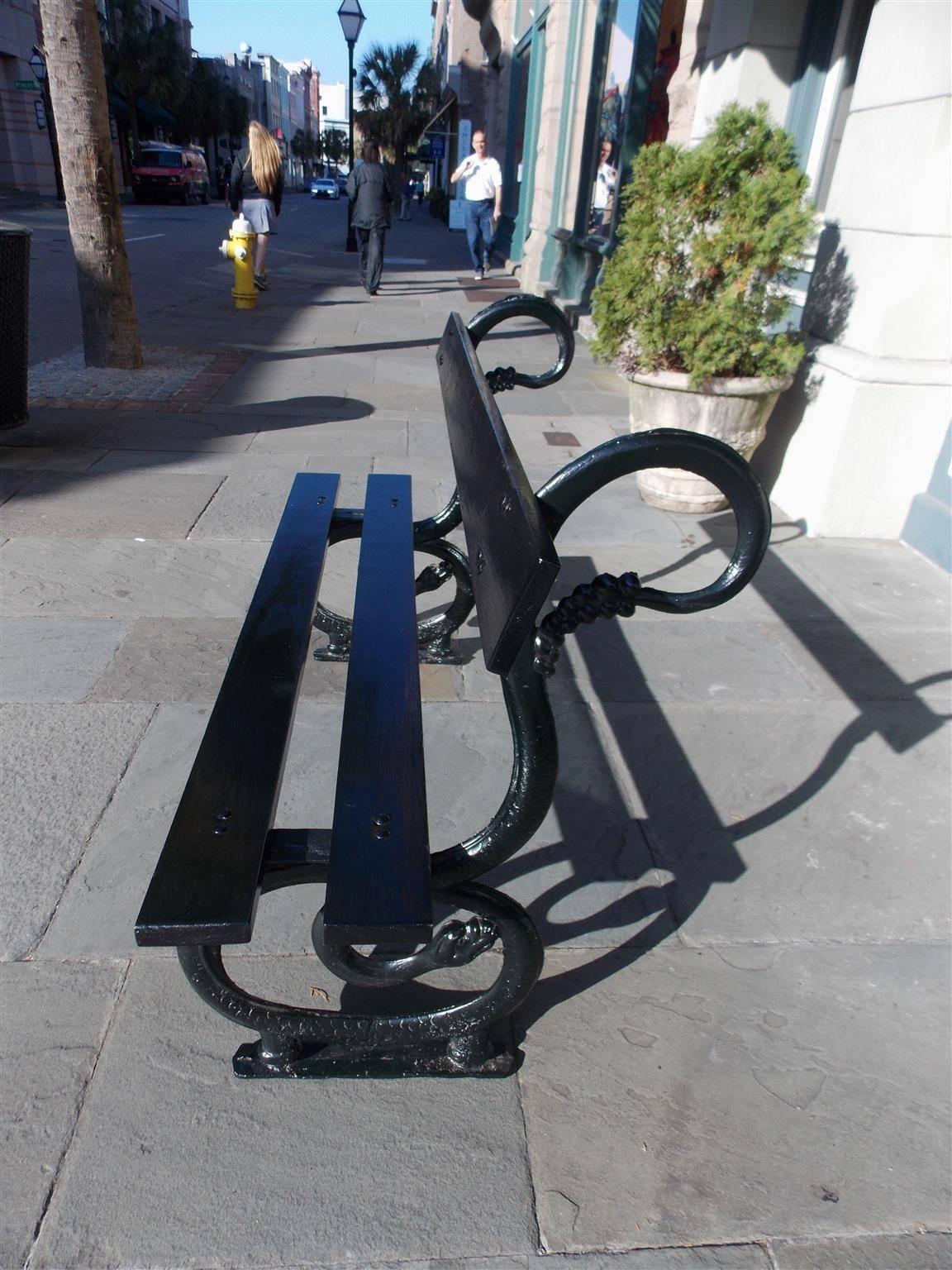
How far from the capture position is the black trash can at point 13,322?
5.68 m

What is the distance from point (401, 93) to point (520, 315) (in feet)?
198

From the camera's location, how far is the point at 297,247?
21.0 meters

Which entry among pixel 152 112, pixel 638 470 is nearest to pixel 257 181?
pixel 638 470

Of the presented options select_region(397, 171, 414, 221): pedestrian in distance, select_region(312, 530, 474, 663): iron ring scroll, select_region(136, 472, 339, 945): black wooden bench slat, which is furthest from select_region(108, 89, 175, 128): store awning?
select_region(136, 472, 339, 945): black wooden bench slat

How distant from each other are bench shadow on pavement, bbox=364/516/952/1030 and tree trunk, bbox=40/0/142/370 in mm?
5454

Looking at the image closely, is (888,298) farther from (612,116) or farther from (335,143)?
(335,143)

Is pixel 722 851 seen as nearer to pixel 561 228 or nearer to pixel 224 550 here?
pixel 224 550

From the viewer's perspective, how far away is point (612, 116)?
10.1 m

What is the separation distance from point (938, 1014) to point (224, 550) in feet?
11.1

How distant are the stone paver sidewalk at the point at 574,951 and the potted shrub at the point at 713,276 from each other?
0.83 meters

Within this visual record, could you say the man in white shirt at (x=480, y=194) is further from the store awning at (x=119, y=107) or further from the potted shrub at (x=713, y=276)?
the store awning at (x=119, y=107)

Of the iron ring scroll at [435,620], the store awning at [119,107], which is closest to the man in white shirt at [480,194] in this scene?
the iron ring scroll at [435,620]

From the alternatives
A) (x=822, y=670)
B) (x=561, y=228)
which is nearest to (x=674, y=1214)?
(x=822, y=670)

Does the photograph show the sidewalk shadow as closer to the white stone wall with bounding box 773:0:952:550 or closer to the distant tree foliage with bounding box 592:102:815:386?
the white stone wall with bounding box 773:0:952:550
